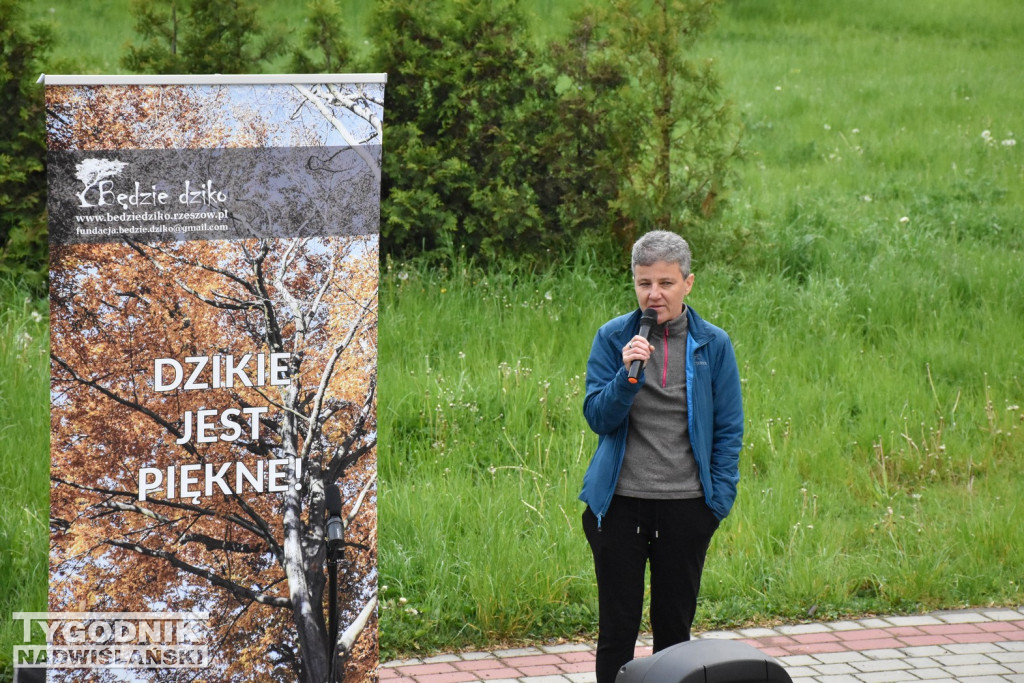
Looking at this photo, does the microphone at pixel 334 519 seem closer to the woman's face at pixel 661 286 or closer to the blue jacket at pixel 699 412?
the blue jacket at pixel 699 412

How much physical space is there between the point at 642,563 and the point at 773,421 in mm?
3815

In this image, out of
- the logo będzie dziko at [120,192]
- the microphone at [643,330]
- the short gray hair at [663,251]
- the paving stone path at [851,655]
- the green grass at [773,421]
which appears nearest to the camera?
the logo będzie dziko at [120,192]

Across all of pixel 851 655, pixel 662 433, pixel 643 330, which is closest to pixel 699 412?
pixel 662 433

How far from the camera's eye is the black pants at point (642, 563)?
441 cm

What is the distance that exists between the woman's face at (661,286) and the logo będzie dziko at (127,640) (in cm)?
199

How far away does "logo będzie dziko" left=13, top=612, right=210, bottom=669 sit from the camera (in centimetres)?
406

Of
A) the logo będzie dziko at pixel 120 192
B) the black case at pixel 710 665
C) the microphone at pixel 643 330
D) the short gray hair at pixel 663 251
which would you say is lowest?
the black case at pixel 710 665

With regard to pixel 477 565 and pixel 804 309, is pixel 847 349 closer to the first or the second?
pixel 804 309

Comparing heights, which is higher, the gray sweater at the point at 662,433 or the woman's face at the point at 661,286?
the woman's face at the point at 661,286

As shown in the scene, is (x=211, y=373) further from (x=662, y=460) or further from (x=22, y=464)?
(x=22, y=464)

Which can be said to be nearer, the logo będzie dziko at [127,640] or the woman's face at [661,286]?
the logo będzie dziko at [127,640]

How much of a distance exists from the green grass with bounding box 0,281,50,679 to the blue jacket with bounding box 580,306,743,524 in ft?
9.48

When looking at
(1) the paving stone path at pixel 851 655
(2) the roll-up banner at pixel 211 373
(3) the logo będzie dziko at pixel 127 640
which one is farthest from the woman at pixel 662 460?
(3) the logo będzie dziko at pixel 127 640

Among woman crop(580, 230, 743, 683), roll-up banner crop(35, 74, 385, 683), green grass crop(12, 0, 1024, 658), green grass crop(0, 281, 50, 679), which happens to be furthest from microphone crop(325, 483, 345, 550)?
green grass crop(0, 281, 50, 679)
